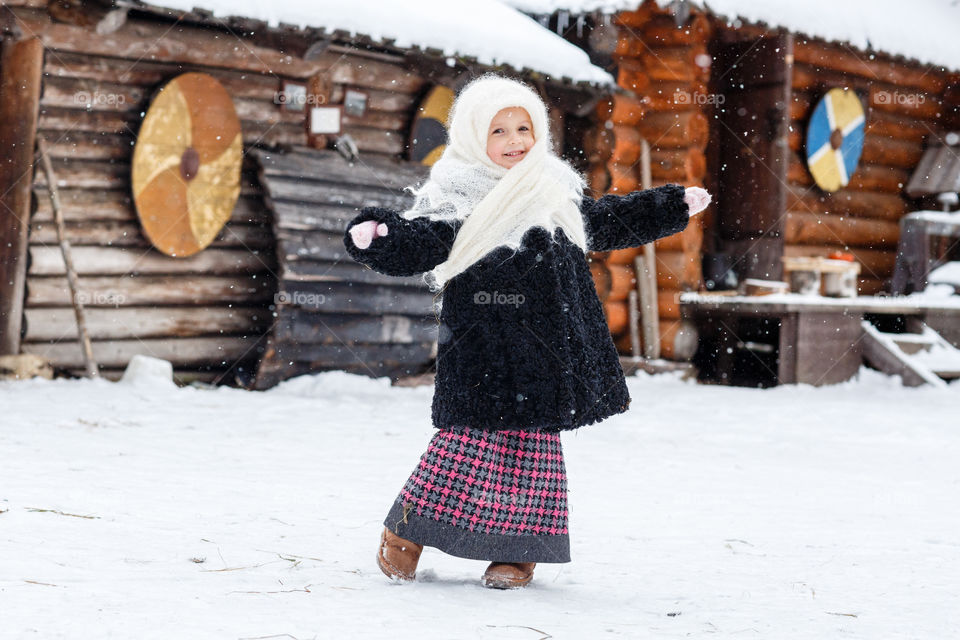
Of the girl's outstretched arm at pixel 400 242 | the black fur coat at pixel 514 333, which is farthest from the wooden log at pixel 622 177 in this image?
the girl's outstretched arm at pixel 400 242

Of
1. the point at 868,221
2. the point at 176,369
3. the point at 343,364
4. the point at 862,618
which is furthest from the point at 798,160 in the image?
the point at 862,618

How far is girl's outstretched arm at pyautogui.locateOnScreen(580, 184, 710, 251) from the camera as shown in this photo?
3193 millimetres

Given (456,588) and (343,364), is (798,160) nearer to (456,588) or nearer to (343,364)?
(343,364)

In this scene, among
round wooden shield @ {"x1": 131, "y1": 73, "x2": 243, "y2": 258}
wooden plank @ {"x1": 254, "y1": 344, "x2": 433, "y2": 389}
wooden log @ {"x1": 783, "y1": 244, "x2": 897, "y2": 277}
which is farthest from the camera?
wooden log @ {"x1": 783, "y1": 244, "x2": 897, "y2": 277}

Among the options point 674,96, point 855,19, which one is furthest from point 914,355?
point 855,19

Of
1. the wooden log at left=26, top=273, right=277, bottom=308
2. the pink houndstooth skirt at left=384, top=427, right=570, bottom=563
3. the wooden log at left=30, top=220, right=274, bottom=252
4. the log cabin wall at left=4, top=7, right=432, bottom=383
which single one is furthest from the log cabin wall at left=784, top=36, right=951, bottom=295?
the pink houndstooth skirt at left=384, top=427, right=570, bottom=563

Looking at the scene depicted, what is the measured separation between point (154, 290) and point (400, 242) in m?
5.11

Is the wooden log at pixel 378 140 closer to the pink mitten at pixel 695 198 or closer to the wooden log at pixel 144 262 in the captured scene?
the wooden log at pixel 144 262

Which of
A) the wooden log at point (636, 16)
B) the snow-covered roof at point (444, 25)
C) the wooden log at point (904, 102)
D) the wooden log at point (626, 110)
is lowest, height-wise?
the wooden log at point (626, 110)

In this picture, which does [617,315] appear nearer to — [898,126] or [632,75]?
[632,75]

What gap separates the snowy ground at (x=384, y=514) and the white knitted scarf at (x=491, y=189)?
0.96 metres

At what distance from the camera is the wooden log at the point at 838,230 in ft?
35.7

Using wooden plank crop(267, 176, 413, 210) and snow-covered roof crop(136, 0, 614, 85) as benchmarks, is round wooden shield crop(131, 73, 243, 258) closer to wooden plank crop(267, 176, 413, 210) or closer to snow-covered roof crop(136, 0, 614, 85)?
wooden plank crop(267, 176, 413, 210)

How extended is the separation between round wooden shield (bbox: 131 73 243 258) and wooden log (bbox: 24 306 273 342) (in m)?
0.47
